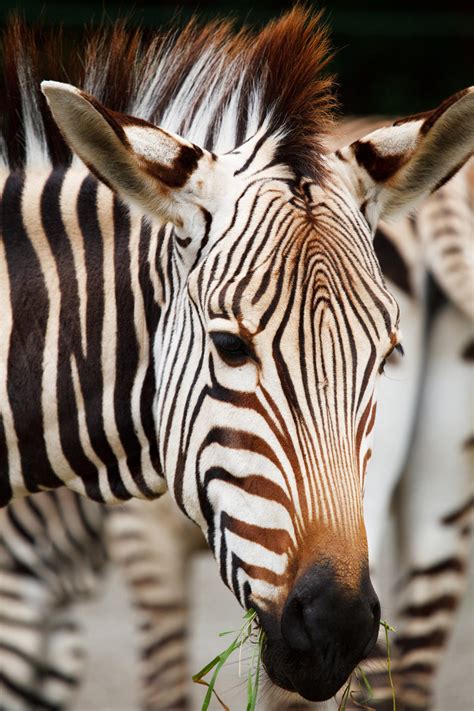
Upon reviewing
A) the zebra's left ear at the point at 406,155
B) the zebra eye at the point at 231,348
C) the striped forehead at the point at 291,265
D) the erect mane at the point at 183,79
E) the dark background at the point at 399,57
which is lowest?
the zebra eye at the point at 231,348

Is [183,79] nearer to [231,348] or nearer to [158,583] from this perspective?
[231,348]

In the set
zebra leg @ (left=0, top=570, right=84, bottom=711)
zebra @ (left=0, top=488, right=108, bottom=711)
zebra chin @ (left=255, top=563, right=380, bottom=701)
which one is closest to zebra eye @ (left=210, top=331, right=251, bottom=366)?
zebra chin @ (left=255, top=563, right=380, bottom=701)

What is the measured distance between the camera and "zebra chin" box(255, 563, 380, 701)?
2.45 m

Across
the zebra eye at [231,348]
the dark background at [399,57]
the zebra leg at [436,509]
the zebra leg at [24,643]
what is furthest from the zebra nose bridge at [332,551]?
the dark background at [399,57]

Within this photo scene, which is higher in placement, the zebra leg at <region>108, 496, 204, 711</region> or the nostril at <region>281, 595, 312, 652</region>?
the nostril at <region>281, 595, 312, 652</region>

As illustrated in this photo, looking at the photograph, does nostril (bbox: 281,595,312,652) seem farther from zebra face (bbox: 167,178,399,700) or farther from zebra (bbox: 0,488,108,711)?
zebra (bbox: 0,488,108,711)

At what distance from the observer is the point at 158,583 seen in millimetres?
5770

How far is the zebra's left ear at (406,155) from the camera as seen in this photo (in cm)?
294

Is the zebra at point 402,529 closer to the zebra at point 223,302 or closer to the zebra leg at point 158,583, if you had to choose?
the zebra leg at point 158,583

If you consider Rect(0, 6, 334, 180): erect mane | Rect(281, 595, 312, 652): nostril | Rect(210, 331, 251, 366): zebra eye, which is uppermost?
Rect(0, 6, 334, 180): erect mane

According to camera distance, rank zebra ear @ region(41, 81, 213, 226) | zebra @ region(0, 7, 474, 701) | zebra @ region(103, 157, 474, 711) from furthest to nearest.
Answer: zebra @ region(103, 157, 474, 711)
zebra ear @ region(41, 81, 213, 226)
zebra @ region(0, 7, 474, 701)

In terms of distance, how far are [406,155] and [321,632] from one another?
127 centimetres

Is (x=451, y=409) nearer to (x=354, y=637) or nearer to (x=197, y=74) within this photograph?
(x=197, y=74)

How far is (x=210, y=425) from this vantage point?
2709mm
